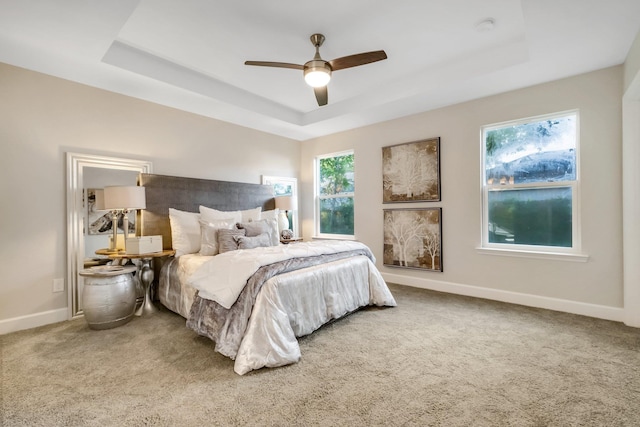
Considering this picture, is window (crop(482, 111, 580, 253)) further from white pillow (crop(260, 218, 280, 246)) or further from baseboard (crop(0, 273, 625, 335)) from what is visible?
white pillow (crop(260, 218, 280, 246))

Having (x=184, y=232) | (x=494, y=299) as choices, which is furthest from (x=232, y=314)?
(x=494, y=299)

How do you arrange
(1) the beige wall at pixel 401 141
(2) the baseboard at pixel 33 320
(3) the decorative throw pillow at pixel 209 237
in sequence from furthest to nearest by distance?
(3) the decorative throw pillow at pixel 209 237
(1) the beige wall at pixel 401 141
(2) the baseboard at pixel 33 320

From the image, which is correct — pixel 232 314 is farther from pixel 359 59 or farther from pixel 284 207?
pixel 284 207

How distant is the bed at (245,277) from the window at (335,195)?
4.73 feet

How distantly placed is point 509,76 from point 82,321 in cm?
525

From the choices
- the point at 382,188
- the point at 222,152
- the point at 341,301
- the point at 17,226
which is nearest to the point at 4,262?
the point at 17,226

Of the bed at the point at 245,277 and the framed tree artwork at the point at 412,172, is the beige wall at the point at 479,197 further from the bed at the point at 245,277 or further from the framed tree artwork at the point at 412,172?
the bed at the point at 245,277

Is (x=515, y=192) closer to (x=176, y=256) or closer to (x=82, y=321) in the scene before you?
(x=176, y=256)

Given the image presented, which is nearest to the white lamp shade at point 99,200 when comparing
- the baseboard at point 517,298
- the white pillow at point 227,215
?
the white pillow at point 227,215

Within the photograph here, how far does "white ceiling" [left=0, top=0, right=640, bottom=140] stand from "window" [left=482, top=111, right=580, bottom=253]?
55 centimetres

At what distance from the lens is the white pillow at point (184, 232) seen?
338 cm

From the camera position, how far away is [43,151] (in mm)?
2920

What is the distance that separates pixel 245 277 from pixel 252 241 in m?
1.10

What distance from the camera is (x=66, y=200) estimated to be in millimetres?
3047
